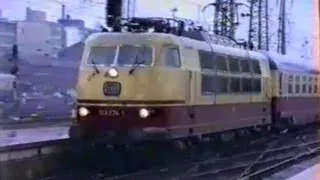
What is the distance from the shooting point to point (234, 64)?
16.5 m

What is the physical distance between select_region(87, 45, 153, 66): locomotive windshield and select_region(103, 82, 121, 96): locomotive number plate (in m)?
0.46

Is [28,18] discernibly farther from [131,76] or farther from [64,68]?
[131,76]

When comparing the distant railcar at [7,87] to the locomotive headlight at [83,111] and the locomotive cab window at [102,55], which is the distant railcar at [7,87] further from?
the locomotive headlight at [83,111]

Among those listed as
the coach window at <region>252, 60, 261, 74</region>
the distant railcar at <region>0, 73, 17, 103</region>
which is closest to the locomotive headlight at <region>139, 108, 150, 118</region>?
the coach window at <region>252, 60, 261, 74</region>

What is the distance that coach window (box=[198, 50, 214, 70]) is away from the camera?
573 inches

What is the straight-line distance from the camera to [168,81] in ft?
43.2

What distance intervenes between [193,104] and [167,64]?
1.06 m

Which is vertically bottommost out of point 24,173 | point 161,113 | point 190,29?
point 24,173

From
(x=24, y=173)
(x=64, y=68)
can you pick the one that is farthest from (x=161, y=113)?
(x=64, y=68)

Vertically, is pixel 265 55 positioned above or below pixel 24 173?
above

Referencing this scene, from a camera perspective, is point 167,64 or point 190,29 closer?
point 167,64

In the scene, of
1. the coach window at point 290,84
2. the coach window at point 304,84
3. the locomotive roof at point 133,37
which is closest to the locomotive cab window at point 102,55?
the locomotive roof at point 133,37

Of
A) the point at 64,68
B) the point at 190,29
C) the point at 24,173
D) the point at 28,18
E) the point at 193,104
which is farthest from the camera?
the point at 64,68

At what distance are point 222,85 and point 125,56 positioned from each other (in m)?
3.09
